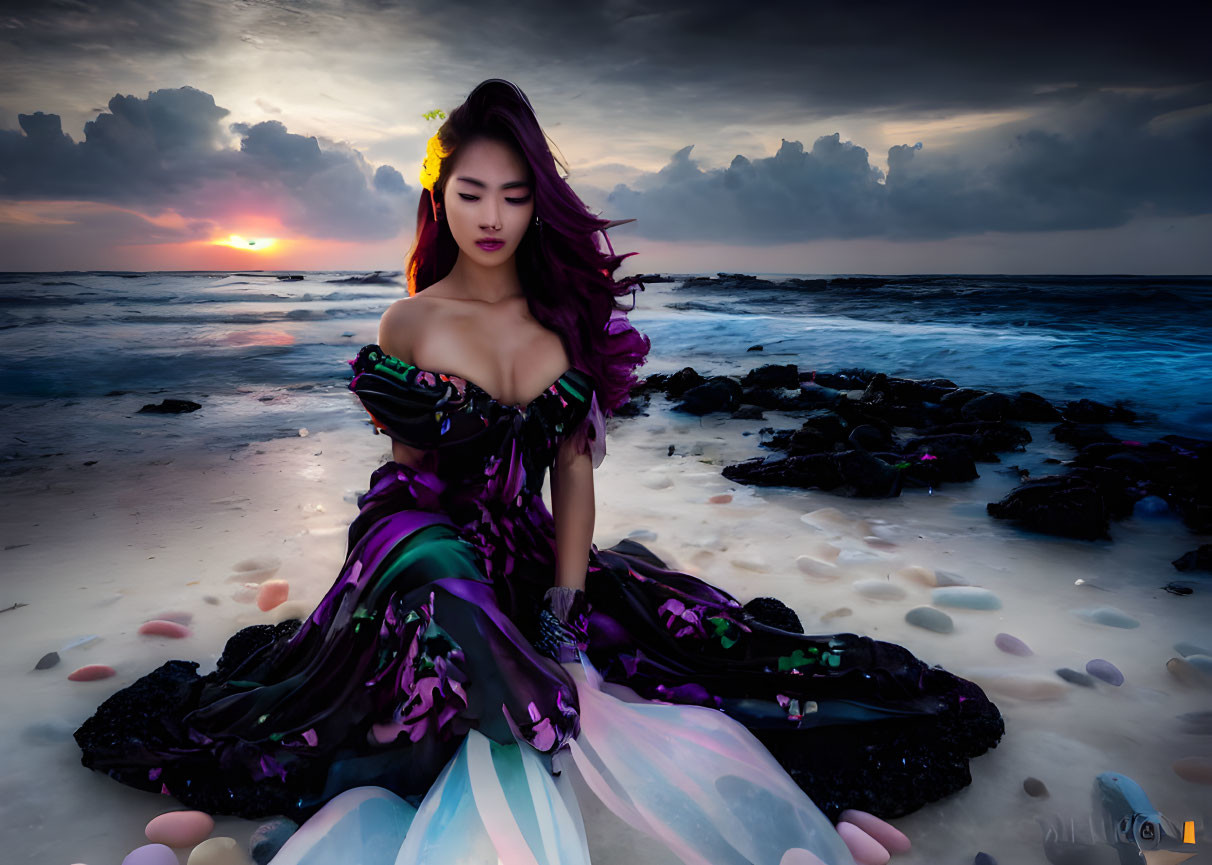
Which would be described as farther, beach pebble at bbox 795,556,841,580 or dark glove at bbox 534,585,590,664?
beach pebble at bbox 795,556,841,580

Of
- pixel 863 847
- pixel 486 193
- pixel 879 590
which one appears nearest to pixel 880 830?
pixel 863 847

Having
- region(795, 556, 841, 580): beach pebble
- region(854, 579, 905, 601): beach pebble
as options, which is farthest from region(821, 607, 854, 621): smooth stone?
region(795, 556, 841, 580): beach pebble

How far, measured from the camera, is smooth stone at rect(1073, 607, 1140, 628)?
10.6ft

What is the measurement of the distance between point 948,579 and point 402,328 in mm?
2936

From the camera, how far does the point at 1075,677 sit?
2.79 metres

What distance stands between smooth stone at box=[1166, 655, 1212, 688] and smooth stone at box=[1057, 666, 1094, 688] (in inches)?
14.1

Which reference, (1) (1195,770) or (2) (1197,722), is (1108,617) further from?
(1) (1195,770)

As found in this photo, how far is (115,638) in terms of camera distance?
3.07 metres

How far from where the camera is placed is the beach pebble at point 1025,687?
2.69 meters

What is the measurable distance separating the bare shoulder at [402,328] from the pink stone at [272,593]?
5.26 ft

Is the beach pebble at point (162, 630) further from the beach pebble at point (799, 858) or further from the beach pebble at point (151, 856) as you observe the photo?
the beach pebble at point (799, 858)

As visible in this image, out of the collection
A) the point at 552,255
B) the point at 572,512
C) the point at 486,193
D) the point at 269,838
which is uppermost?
the point at 486,193

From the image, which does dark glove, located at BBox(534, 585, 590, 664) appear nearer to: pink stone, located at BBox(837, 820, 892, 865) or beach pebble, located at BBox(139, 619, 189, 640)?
pink stone, located at BBox(837, 820, 892, 865)

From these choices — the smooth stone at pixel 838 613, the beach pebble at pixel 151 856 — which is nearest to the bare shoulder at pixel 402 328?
the beach pebble at pixel 151 856
